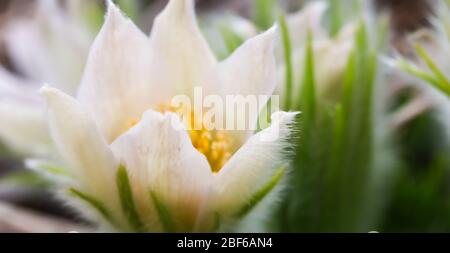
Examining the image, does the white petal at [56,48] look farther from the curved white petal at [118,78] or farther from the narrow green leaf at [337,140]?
the narrow green leaf at [337,140]

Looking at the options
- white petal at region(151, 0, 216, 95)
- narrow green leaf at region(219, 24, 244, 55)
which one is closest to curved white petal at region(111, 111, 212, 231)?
white petal at region(151, 0, 216, 95)

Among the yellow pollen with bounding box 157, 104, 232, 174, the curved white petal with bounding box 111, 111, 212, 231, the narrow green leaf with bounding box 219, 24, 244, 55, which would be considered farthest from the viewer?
the narrow green leaf with bounding box 219, 24, 244, 55

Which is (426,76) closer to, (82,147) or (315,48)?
(315,48)

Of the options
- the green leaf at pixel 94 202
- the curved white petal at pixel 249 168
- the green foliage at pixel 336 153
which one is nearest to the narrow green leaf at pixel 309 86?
the green foliage at pixel 336 153

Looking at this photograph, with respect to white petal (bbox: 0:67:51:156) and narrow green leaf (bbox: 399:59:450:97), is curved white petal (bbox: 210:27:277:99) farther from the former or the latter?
white petal (bbox: 0:67:51:156)

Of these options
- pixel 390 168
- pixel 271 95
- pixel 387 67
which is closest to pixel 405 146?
pixel 390 168

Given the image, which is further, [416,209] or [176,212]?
[416,209]

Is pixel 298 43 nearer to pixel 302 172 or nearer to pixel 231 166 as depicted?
pixel 302 172

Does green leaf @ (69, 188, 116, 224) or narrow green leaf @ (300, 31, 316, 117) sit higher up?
narrow green leaf @ (300, 31, 316, 117)
